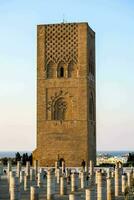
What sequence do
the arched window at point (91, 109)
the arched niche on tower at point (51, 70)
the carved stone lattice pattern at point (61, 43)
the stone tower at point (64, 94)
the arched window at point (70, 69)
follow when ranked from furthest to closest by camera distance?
the arched window at point (91, 109) < the arched niche on tower at point (51, 70) < the carved stone lattice pattern at point (61, 43) < the arched window at point (70, 69) < the stone tower at point (64, 94)

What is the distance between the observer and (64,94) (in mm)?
43562

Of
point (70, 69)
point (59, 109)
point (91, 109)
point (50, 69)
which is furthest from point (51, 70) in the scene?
point (91, 109)

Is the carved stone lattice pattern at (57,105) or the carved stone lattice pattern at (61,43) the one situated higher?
the carved stone lattice pattern at (61,43)

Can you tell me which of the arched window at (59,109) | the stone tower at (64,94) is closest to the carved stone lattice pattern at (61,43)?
the stone tower at (64,94)

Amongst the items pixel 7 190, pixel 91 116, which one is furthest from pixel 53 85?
pixel 7 190

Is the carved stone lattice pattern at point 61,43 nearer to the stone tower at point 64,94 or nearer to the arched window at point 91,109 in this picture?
the stone tower at point 64,94

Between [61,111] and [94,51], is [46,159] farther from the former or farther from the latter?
[94,51]

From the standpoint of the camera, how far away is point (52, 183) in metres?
21.2

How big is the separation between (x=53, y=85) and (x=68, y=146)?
14.8 ft

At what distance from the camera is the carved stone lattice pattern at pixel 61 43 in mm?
43969

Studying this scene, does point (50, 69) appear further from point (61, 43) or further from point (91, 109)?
point (91, 109)

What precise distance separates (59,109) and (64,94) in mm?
1139

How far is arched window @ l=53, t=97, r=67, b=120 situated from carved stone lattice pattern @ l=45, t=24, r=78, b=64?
2.90m

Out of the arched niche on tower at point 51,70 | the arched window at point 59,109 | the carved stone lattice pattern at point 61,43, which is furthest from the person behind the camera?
the arched niche on tower at point 51,70
